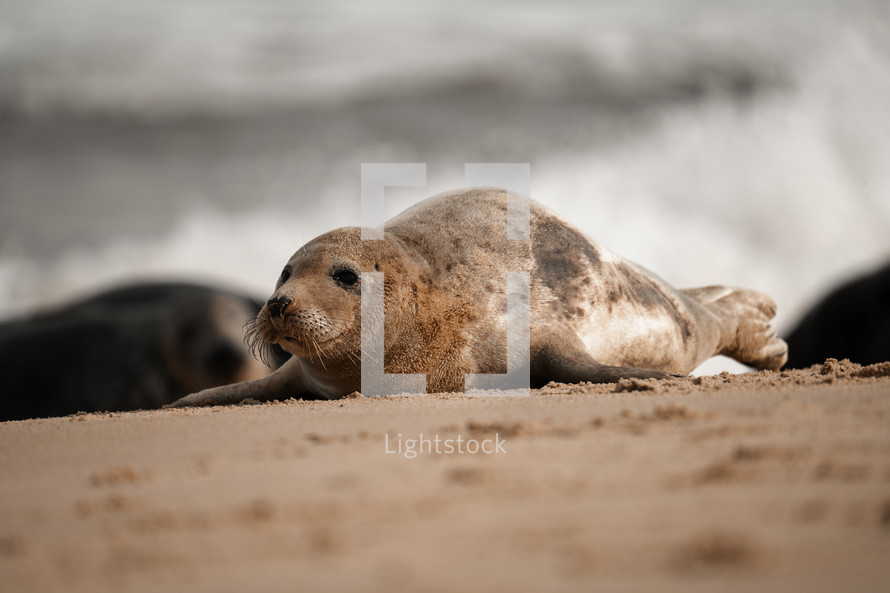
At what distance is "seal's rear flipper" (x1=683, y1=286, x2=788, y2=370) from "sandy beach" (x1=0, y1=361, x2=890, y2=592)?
4.64 m

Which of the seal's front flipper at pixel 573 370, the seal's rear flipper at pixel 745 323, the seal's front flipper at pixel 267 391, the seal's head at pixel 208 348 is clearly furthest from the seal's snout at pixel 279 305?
the seal's head at pixel 208 348

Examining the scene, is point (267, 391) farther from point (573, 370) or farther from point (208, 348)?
point (208, 348)

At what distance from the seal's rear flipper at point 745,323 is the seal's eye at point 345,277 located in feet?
11.8

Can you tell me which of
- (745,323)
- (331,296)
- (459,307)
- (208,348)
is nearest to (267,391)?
(331,296)

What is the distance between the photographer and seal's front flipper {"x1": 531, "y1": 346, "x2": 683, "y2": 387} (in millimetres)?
4359

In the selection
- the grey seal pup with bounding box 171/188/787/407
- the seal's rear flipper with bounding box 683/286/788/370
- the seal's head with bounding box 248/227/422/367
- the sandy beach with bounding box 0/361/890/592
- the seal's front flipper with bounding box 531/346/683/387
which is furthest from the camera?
the seal's rear flipper with bounding box 683/286/788/370

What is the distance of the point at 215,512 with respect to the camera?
1758 millimetres

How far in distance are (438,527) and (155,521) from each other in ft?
1.81

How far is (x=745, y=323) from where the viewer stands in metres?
7.48

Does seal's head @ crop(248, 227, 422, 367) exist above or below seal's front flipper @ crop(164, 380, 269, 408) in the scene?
above

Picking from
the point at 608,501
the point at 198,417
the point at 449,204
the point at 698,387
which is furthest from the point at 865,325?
the point at 608,501

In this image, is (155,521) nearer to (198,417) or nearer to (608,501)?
(608,501)

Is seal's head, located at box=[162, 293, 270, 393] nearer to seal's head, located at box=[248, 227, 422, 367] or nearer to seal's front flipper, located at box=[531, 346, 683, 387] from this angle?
seal's head, located at box=[248, 227, 422, 367]

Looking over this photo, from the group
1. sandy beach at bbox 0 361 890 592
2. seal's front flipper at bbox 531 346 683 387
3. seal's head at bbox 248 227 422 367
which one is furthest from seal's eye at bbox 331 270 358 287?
sandy beach at bbox 0 361 890 592
